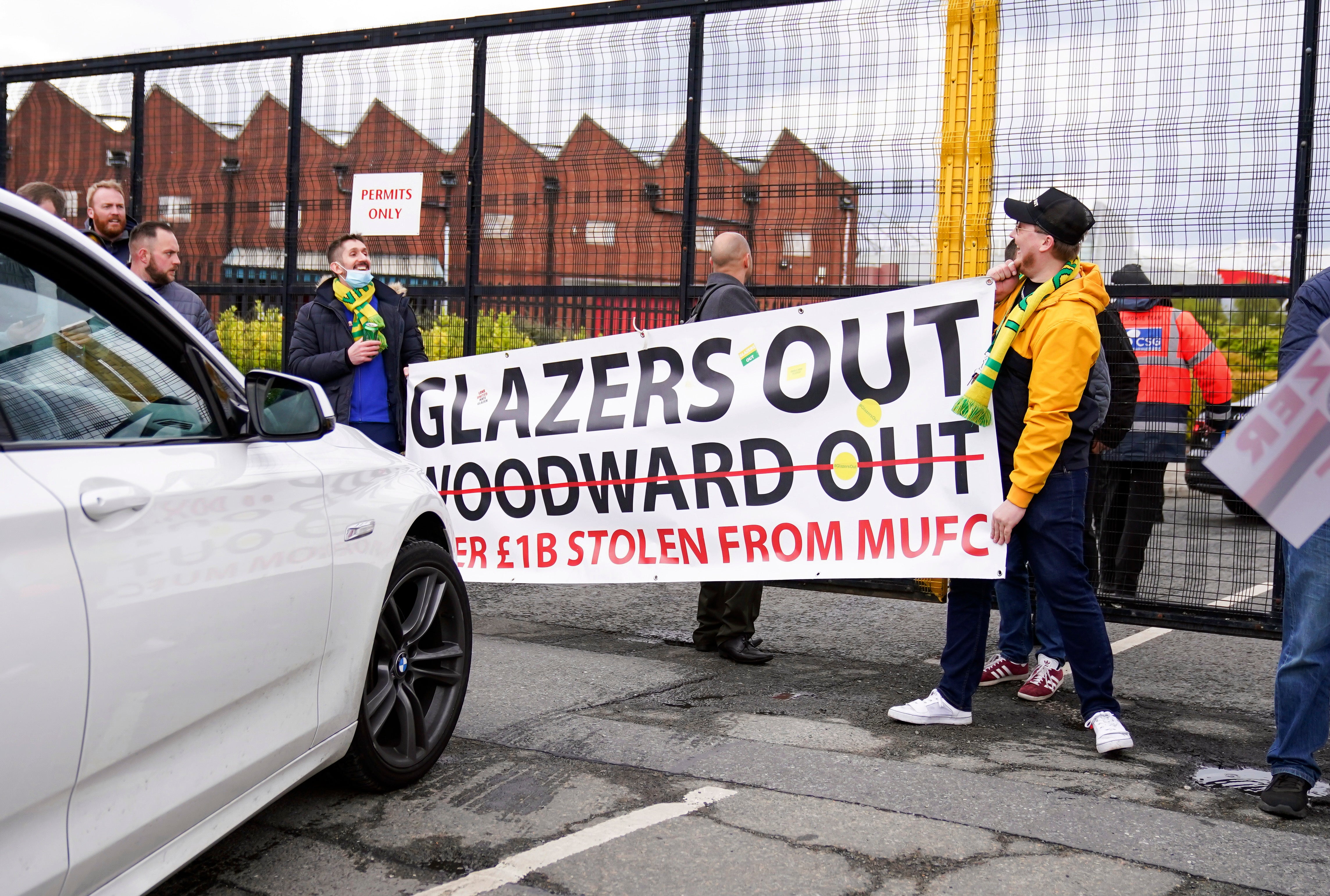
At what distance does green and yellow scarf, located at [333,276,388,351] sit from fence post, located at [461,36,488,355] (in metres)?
1.26

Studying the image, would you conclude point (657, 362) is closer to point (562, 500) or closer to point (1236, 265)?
point (562, 500)

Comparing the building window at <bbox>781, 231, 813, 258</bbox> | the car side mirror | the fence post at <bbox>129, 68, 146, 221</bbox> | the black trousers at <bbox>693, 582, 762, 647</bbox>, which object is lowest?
the black trousers at <bbox>693, 582, 762, 647</bbox>

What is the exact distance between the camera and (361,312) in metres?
6.58

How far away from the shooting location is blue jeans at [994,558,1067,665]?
18.7 ft

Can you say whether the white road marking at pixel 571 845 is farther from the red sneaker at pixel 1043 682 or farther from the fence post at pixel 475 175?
the fence post at pixel 475 175

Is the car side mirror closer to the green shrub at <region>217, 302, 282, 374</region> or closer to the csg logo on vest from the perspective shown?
the csg logo on vest

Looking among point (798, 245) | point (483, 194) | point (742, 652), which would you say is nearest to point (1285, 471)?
point (742, 652)

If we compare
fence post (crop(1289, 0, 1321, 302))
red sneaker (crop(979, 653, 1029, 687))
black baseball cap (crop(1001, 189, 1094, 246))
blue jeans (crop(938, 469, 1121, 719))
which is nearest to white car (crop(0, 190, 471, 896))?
blue jeans (crop(938, 469, 1121, 719))

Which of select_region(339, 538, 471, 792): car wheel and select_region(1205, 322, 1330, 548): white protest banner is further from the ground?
select_region(1205, 322, 1330, 548): white protest banner

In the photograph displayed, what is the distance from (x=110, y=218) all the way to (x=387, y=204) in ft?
5.91

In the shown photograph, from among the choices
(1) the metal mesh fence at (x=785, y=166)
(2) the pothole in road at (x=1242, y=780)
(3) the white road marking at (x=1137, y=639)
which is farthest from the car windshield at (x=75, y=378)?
(3) the white road marking at (x=1137, y=639)

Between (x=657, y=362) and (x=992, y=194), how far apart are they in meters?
1.89

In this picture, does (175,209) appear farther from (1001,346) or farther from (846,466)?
(1001,346)

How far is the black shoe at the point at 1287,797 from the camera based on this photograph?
13.3ft
